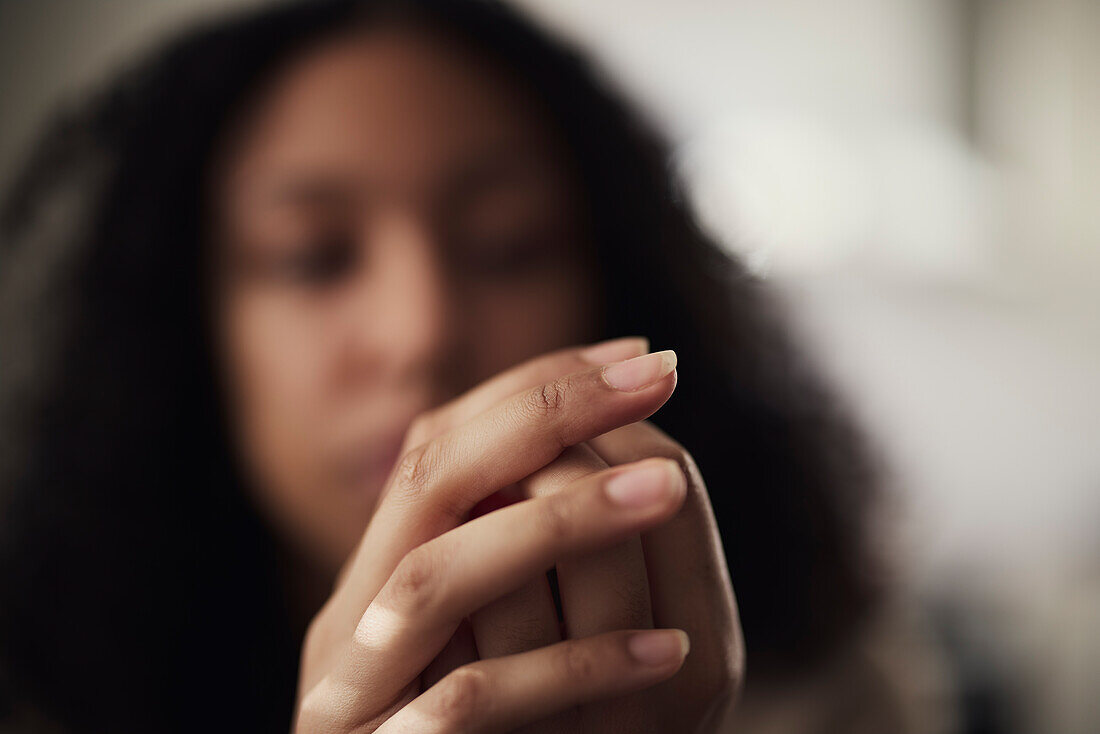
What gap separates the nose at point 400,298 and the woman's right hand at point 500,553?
330mm

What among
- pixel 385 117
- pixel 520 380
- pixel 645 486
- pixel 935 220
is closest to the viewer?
pixel 645 486

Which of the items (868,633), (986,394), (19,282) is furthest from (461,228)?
(986,394)

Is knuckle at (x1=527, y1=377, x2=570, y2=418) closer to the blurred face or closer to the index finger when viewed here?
the index finger

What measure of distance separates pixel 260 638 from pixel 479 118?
586 mm

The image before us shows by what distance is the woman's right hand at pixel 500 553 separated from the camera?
255mm

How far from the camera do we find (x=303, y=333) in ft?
2.05

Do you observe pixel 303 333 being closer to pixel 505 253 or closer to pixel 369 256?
pixel 369 256

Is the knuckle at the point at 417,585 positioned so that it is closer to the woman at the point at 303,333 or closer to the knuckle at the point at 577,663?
the knuckle at the point at 577,663

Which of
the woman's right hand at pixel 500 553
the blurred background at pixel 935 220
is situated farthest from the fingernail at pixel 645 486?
the blurred background at pixel 935 220

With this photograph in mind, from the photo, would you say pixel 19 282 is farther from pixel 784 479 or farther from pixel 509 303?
pixel 784 479

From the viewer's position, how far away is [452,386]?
24.4 inches

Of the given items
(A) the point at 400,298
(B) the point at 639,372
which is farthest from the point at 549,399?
(A) the point at 400,298

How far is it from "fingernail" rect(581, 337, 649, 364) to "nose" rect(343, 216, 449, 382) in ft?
0.96

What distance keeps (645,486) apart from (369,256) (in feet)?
1.51
